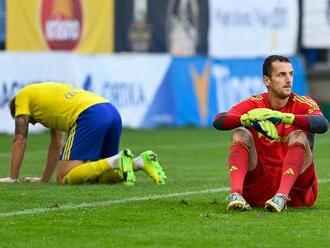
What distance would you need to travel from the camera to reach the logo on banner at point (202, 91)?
84.8 ft

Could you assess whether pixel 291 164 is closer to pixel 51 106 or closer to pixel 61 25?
pixel 51 106

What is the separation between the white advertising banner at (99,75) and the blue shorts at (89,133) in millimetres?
9647

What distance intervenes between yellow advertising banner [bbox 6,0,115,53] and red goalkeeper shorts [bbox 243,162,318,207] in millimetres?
15459

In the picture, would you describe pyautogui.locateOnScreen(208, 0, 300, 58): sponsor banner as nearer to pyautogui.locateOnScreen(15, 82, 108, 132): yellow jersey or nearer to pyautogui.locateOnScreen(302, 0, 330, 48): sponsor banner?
pyautogui.locateOnScreen(302, 0, 330, 48): sponsor banner

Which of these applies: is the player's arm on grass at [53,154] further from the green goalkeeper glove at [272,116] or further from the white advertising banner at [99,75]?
the white advertising banner at [99,75]

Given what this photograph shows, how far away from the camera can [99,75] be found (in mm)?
23703

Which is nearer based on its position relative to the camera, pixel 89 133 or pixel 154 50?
pixel 89 133

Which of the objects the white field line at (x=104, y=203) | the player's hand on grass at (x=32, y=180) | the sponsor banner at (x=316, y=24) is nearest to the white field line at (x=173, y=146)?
the player's hand on grass at (x=32, y=180)

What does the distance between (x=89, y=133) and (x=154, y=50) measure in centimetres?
1467

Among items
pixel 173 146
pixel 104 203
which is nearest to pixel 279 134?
pixel 104 203

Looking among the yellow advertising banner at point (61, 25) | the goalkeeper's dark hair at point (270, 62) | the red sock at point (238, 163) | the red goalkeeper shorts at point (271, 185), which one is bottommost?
the yellow advertising banner at point (61, 25)

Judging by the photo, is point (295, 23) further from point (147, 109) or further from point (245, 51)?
point (147, 109)

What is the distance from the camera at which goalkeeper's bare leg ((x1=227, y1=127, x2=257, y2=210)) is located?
9.41 metres

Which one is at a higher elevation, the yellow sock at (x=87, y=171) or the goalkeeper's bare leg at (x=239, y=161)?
the goalkeeper's bare leg at (x=239, y=161)
